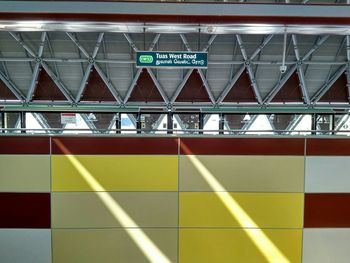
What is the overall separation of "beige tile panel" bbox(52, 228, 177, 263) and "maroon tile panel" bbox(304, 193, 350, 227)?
162 cm

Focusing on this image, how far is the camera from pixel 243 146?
2.74m

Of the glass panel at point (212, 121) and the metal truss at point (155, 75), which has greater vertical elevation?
the metal truss at point (155, 75)

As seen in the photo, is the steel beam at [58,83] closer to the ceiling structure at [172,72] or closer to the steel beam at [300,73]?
the ceiling structure at [172,72]

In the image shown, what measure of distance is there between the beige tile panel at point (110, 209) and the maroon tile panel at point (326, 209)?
5.20 ft

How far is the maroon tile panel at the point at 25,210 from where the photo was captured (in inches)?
107

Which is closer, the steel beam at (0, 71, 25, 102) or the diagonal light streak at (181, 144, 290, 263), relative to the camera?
the diagonal light streak at (181, 144, 290, 263)

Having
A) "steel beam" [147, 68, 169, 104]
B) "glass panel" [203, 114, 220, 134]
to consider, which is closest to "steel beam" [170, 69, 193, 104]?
"steel beam" [147, 68, 169, 104]

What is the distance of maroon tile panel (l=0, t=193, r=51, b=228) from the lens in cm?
272

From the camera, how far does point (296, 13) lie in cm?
395

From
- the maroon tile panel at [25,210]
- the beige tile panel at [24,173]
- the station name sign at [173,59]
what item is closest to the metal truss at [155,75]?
the station name sign at [173,59]

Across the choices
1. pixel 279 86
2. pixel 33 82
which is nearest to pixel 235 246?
pixel 279 86

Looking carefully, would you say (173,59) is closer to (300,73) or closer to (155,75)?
(155,75)

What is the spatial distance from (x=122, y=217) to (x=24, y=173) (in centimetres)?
124

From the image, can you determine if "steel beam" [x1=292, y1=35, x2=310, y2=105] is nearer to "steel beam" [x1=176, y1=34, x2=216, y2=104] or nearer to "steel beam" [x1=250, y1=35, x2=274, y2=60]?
"steel beam" [x1=250, y1=35, x2=274, y2=60]
